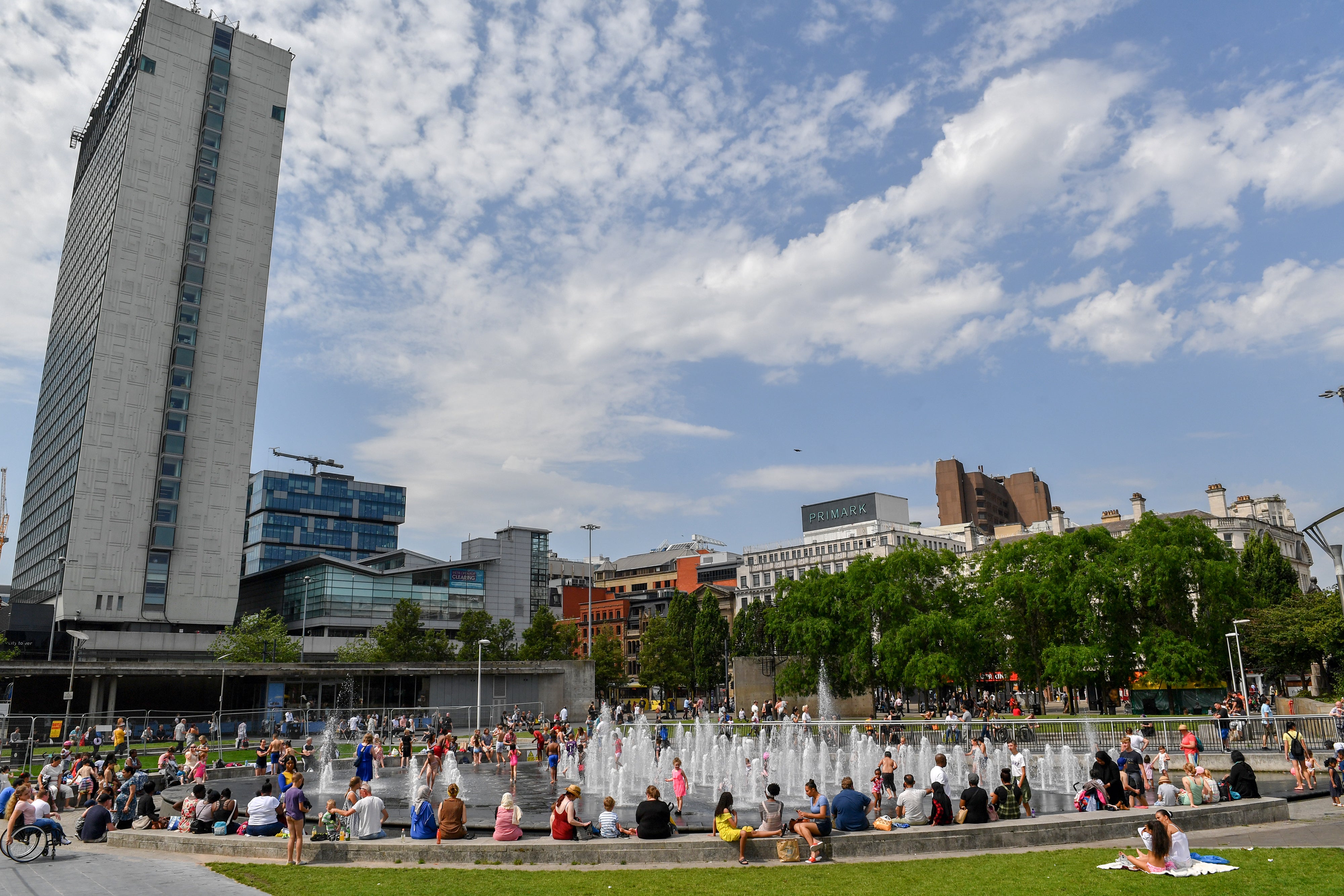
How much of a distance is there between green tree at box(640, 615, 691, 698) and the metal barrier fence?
56.9m

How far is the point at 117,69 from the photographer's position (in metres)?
107

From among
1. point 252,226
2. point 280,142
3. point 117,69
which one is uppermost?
point 117,69

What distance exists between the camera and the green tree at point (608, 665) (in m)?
84.8

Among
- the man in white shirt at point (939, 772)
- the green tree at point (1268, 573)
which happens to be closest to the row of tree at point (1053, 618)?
the green tree at point (1268, 573)

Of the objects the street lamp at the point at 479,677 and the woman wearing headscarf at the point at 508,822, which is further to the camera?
the street lamp at the point at 479,677

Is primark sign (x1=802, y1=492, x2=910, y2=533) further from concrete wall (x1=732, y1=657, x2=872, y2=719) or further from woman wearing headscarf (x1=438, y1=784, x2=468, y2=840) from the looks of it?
woman wearing headscarf (x1=438, y1=784, x2=468, y2=840)

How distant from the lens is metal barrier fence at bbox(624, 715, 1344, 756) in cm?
2850

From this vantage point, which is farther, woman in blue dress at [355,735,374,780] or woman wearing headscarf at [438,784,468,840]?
woman in blue dress at [355,735,374,780]

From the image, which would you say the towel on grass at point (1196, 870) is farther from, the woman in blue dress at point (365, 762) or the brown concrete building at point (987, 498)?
the brown concrete building at point (987, 498)

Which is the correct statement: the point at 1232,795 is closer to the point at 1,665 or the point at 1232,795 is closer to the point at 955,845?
the point at 955,845

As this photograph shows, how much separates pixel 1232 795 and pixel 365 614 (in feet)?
312

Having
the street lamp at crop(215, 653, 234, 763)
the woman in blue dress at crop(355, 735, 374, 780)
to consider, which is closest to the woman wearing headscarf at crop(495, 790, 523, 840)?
the woman in blue dress at crop(355, 735, 374, 780)

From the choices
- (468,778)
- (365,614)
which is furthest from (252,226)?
(468,778)

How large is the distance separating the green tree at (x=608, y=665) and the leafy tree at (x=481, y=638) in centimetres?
875
